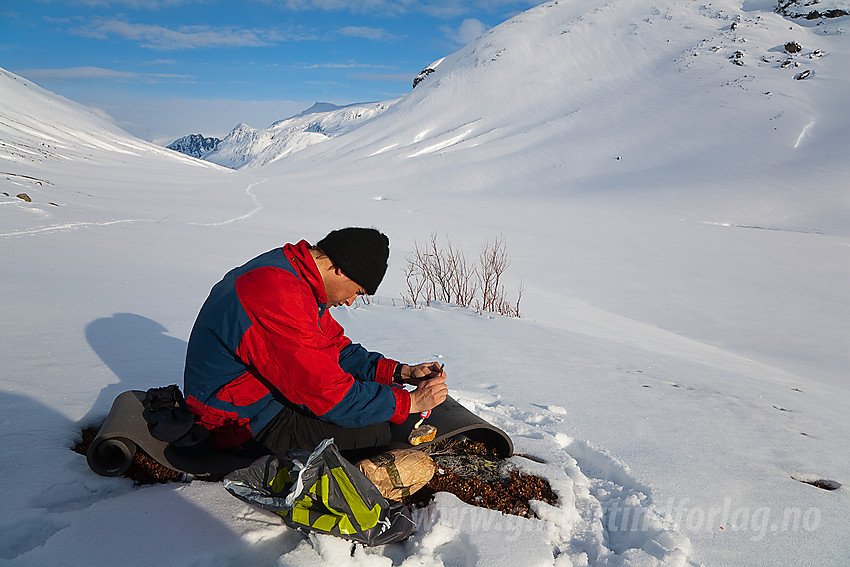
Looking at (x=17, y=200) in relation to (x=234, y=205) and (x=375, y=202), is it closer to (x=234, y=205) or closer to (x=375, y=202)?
(x=234, y=205)

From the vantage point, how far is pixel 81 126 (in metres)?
67.1

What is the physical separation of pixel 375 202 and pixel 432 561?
70.3 feet

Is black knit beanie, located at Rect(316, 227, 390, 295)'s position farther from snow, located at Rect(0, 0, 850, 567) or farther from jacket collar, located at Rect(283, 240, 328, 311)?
snow, located at Rect(0, 0, 850, 567)

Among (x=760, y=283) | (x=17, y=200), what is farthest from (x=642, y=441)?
(x=17, y=200)

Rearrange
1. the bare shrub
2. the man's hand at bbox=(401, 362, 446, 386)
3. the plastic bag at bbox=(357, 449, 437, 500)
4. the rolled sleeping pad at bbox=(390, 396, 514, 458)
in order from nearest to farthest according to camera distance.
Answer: the plastic bag at bbox=(357, 449, 437, 500) < the rolled sleeping pad at bbox=(390, 396, 514, 458) < the man's hand at bbox=(401, 362, 446, 386) < the bare shrub

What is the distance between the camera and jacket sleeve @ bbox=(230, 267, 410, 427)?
2027 millimetres

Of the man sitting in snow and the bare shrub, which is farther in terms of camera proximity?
the bare shrub

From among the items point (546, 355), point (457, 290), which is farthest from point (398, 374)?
point (457, 290)

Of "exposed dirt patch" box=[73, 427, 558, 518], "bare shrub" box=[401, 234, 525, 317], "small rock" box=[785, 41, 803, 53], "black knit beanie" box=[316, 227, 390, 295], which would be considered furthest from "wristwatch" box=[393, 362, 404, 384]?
"small rock" box=[785, 41, 803, 53]

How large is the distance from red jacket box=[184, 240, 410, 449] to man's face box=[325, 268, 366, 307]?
46 millimetres

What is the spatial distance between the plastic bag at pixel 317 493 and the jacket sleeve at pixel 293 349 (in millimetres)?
219

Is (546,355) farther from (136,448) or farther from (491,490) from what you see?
(136,448)

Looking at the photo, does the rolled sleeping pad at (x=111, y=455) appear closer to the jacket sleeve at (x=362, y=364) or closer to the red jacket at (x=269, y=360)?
the red jacket at (x=269, y=360)

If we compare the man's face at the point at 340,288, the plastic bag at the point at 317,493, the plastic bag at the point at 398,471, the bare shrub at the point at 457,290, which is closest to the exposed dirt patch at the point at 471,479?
the plastic bag at the point at 398,471
